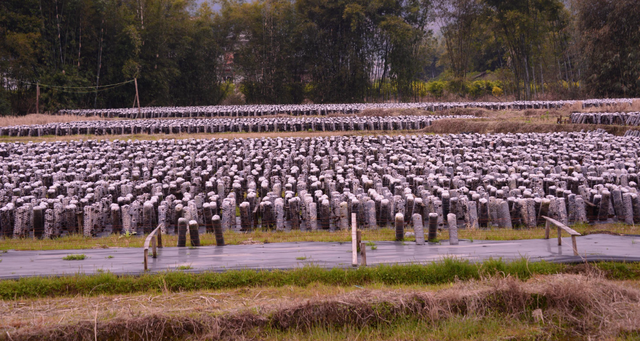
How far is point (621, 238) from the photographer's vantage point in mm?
7375

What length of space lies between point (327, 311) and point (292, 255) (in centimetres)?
150

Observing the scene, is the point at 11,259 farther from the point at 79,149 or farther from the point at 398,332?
the point at 79,149

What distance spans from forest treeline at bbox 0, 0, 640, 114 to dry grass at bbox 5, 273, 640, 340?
36.5 metres

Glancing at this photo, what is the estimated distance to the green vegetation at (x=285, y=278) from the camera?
636cm

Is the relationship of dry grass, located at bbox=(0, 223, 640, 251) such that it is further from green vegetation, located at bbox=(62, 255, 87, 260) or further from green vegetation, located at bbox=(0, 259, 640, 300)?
green vegetation, located at bbox=(0, 259, 640, 300)

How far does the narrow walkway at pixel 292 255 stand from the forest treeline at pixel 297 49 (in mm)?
34701

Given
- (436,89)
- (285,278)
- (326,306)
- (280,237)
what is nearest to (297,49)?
(436,89)

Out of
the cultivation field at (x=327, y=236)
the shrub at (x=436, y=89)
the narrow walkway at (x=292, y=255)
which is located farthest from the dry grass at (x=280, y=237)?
the shrub at (x=436, y=89)

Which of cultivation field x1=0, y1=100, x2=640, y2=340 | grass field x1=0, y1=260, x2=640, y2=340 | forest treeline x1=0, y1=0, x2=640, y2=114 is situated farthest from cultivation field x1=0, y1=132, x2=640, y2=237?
forest treeline x1=0, y1=0, x2=640, y2=114

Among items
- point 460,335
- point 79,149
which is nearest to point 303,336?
point 460,335

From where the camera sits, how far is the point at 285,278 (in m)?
6.45

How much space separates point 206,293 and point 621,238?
6.16 meters

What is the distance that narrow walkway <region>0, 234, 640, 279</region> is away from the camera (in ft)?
21.9

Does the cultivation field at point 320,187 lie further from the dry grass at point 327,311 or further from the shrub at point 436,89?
the shrub at point 436,89
